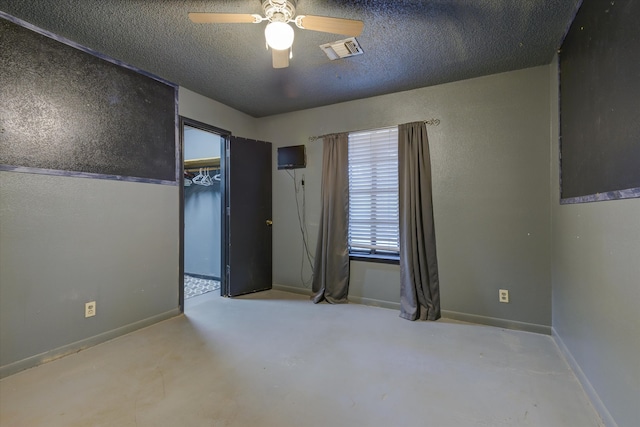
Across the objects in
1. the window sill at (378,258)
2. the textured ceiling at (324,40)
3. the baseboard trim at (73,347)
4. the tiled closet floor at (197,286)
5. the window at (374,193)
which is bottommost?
the tiled closet floor at (197,286)

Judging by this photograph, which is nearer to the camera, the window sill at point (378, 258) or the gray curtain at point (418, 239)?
the gray curtain at point (418, 239)

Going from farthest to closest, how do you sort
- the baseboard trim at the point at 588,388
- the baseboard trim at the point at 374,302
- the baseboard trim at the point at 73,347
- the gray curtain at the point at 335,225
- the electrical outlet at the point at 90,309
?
the gray curtain at the point at 335,225
the baseboard trim at the point at 374,302
the electrical outlet at the point at 90,309
the baseboard trim at the point at 73,347
the baseboard trim at the point at 588,388

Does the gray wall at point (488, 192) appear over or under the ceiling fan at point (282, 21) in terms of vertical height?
under

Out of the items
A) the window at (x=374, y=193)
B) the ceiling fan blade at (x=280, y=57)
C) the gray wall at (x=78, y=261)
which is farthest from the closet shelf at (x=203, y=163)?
the ceiling fan blade at (x=280, y=57)

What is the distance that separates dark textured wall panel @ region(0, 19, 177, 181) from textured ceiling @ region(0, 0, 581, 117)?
6.3 inches

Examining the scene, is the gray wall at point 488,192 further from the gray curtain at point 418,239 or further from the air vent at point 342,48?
the air vent at point 342,48

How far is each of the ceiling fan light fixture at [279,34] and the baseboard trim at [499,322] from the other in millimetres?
2879

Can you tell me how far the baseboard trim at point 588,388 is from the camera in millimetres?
1503

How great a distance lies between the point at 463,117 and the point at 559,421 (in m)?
2.55

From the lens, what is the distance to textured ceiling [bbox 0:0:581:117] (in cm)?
190

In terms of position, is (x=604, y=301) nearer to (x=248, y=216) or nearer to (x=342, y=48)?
(x=342, y=48)

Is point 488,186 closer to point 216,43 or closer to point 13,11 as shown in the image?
point 216,43

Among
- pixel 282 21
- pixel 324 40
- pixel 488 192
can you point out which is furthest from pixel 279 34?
pixel 488 192

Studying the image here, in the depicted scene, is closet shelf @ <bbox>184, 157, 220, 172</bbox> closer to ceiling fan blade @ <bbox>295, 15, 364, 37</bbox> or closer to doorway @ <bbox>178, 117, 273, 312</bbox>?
doorway @ <bbox>178, 117, 273, 312</bbox>
